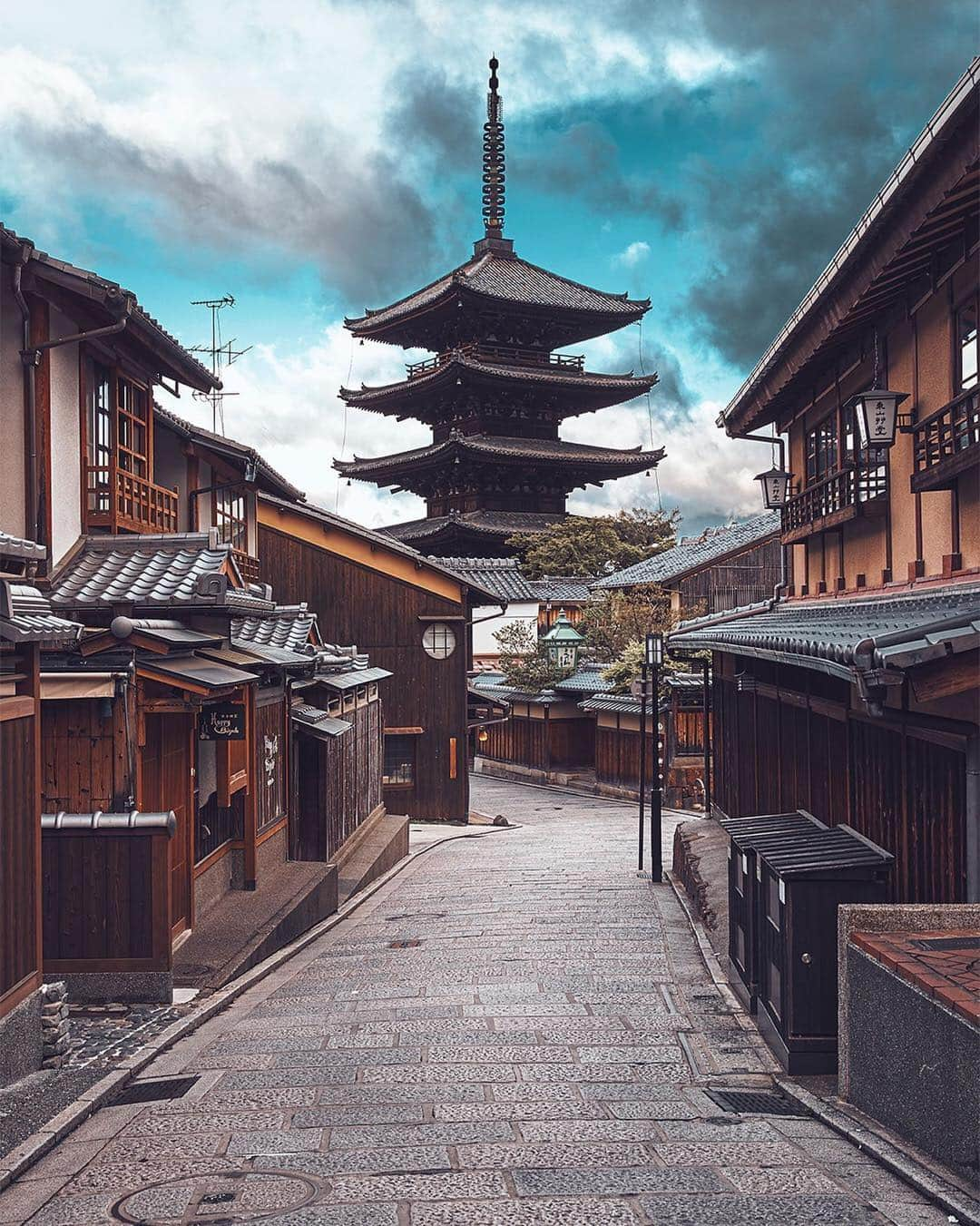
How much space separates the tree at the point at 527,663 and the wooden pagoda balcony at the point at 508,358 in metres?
12.4

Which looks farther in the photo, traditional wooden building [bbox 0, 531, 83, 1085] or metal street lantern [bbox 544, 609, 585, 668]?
metal street lantern [bbox 544, 609, 585, 668]

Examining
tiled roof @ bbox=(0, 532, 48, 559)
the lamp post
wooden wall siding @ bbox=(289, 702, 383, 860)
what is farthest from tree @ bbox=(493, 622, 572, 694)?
tiled roof @ bbox=(0, 532, 48, 559)

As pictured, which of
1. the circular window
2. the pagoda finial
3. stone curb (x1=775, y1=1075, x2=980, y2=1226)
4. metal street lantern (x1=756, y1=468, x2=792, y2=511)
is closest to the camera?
stone curb (x1=775, y1=1075, x2=980, y2=1226)

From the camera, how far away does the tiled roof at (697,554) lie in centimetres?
4203

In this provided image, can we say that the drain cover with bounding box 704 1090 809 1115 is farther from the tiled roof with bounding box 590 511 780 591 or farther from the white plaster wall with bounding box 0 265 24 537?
the tiled roof with bounding box 590 511 780 591

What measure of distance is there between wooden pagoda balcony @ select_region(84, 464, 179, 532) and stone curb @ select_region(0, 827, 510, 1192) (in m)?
5.32

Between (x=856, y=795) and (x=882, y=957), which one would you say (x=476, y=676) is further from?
(x=882, y=957)

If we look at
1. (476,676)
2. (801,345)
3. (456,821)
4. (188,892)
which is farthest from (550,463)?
(188,892)

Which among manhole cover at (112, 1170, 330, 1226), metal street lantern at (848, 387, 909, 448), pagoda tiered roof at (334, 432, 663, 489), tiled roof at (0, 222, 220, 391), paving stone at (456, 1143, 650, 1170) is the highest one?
pagoda tiered roof at (334, 432, 663, 489)

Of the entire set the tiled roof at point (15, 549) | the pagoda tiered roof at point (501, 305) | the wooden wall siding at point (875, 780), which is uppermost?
the pagoda tiered roof at point (501, 305)

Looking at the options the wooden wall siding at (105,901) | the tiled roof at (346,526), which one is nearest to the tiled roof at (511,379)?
the tiled roof at (346,526)

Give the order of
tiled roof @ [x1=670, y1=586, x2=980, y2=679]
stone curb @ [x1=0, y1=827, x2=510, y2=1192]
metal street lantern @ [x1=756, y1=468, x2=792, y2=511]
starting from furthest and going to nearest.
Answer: metal street lantern @ [x1=756, y1=468, x2=792, y2=511], tiled roof @ [x1=670, y1=586, x2=980, y2=679], stone curb @ [x1=0, y1=827, x2=510, y2=1192]

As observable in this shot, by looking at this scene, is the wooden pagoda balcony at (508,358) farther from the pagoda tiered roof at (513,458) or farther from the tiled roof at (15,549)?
the tiled roof at (15,549)

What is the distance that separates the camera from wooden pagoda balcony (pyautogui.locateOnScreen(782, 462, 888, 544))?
43.0 ft
